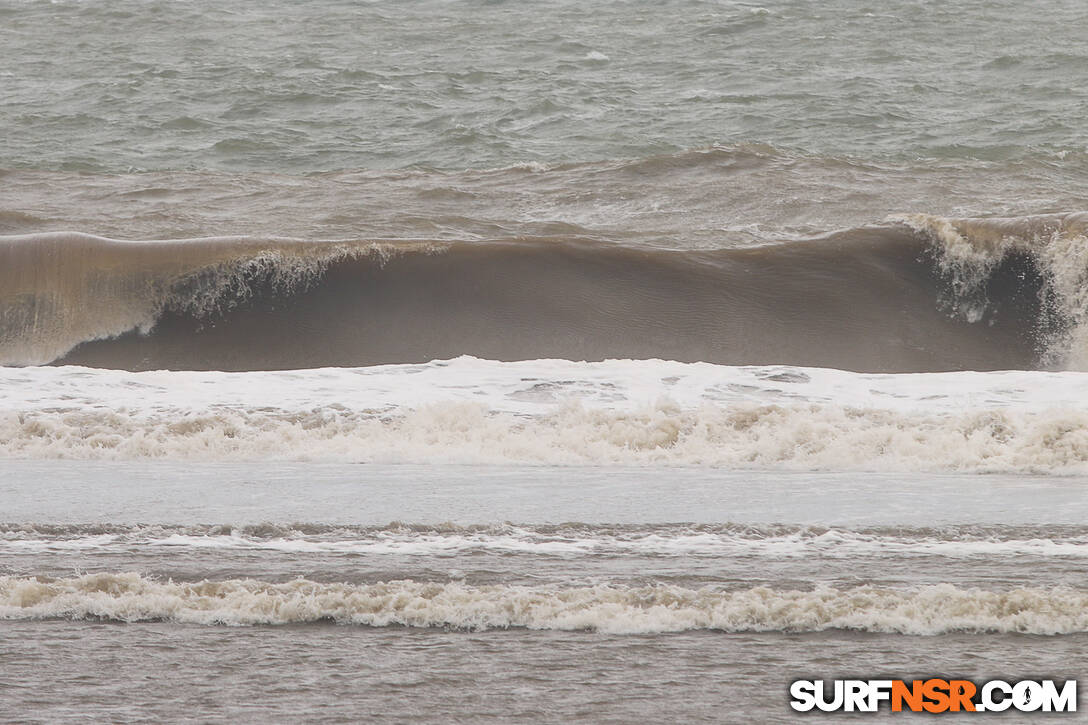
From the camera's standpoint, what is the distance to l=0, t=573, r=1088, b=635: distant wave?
4.19m

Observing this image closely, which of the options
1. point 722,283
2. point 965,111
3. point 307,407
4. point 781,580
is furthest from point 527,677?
point 965,111

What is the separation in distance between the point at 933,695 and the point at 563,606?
3.96 feet

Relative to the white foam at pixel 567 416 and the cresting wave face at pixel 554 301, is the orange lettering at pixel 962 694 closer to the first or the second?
the white foam at pixel 567 416

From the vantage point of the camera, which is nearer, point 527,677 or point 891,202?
point 527,677

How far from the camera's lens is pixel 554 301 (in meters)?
10.7

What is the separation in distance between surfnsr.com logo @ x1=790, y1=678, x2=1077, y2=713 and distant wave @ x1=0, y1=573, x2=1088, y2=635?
454mm

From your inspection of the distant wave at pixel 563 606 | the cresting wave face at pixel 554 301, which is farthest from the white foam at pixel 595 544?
the cresting wave face at pixel 554 301

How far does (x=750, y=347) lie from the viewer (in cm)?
1023

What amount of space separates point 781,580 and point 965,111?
48.3 feet

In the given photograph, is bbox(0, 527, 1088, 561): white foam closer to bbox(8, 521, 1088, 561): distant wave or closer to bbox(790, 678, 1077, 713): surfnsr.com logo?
bbox(8, 521, 1088, 561): distant wave

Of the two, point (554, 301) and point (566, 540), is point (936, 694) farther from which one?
point (554, 301)

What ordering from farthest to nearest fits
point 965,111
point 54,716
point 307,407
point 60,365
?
point 965,111 → point 60,365 → point 307,407 → point 54,716

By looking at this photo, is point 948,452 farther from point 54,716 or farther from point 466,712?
point 54,716

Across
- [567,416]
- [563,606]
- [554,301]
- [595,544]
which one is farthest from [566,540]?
[554,301]
